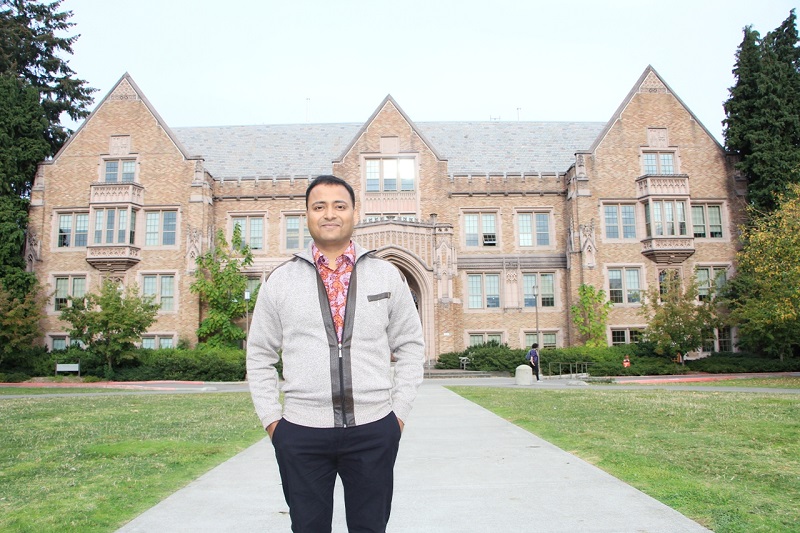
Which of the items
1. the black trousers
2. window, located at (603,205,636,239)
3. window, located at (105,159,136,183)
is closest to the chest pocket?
the black trousers

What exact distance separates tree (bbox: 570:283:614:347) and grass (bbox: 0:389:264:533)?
21.5 meters

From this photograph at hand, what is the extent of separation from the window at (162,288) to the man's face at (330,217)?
3244 centimetres

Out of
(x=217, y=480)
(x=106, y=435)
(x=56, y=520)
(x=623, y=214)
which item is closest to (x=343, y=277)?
(x=56, y=520)

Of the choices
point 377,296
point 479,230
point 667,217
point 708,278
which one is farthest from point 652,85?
point 377,296

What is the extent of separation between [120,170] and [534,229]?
21762mm

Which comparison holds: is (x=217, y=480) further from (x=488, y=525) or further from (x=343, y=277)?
(x=343, y=277)

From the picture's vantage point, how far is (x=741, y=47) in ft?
109

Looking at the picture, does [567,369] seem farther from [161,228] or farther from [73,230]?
[73,230]

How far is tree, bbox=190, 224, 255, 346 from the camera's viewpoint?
32.5 meters

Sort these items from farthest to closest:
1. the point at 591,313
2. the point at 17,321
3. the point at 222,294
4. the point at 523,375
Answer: the point at 591,313 → the point at 222,294 → the point at 17,321 → the point at 523,375

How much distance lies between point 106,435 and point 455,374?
21052 mm

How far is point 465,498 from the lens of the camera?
5.87m

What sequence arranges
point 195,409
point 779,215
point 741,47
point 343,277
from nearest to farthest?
1. point 343,277
2. point 195,409
3. point 779,215
4. point 741,47

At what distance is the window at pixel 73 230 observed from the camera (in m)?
34.7
